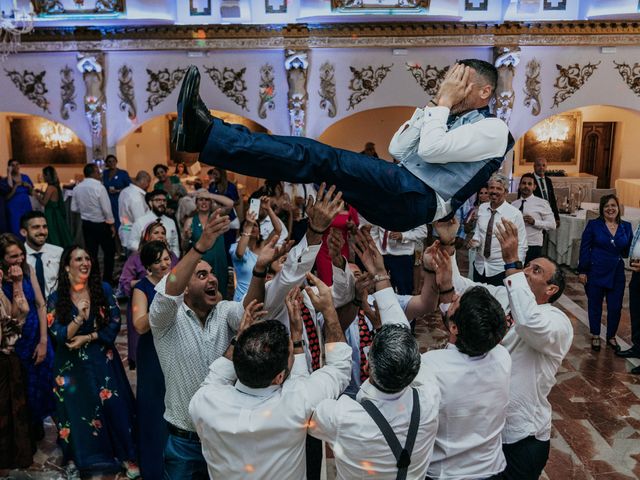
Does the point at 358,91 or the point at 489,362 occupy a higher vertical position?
the point at 358,91

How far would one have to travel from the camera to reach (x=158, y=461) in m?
3.48

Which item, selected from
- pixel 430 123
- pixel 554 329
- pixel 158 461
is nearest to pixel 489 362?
pixel 554 329

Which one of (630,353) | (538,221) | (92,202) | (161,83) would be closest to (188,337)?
(630,353)

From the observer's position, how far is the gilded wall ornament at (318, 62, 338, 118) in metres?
9.89

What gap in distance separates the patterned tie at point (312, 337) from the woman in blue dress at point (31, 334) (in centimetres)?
191

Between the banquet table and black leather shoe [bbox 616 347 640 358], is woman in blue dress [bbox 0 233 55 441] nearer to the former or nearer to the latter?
black leather shoe [bbox 616 347 640 358]

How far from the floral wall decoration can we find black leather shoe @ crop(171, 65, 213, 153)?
782 centimetres

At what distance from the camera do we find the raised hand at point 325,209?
2.34 metres

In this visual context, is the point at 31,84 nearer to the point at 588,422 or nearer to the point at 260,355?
the point at 588,422

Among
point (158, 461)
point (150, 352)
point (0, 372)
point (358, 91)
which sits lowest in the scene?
point (158, 461)

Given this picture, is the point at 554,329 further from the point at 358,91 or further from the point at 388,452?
the point at 358,91

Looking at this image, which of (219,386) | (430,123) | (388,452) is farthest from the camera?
(430,123)

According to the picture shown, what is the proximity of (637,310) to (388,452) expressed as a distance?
430cm

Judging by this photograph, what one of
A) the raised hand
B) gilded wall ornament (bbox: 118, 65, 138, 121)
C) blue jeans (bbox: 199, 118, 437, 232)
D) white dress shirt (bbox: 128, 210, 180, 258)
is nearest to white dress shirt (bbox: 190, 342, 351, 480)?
the raised hand
